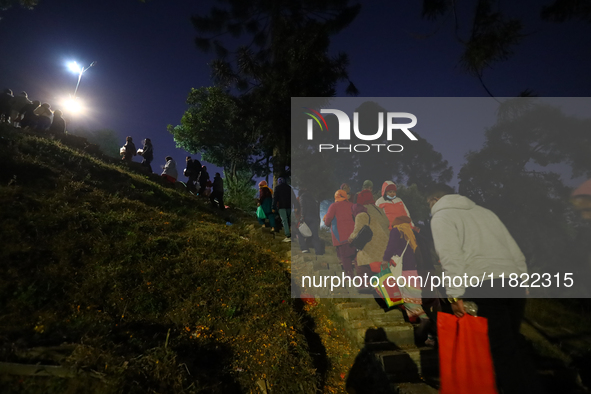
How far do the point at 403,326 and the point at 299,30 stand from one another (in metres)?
13.3

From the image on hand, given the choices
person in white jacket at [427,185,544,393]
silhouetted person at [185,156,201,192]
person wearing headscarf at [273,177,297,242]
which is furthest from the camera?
silhouetted person at [185,156,201,192]

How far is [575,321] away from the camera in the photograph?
6031 mm

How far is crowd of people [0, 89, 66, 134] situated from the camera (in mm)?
10539

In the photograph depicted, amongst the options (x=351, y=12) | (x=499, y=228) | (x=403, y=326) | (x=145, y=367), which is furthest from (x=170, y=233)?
(x=351, y=12)

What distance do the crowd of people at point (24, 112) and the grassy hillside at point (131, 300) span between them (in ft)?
17.1

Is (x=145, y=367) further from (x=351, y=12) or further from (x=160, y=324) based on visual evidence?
(x=351, y=12)

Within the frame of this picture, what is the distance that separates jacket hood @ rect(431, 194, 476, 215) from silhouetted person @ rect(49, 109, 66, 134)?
16.1 m

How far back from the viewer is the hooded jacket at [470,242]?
263cm

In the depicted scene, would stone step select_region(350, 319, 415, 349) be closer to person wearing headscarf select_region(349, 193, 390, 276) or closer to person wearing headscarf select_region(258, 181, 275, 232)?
person wearing headscarf select_region(349, 193, 390, 276)

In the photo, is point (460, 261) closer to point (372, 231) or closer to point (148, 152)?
point (372, 231)

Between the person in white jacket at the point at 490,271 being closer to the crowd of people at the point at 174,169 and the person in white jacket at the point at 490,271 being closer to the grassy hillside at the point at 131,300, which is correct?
the grassy hillside at the point at 131,300

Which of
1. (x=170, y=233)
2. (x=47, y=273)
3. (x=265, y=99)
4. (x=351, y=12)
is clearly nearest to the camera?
(x=47, y=273)

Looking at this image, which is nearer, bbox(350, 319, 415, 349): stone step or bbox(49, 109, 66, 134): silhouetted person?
bbox(350, 319, 415, 349): stone step

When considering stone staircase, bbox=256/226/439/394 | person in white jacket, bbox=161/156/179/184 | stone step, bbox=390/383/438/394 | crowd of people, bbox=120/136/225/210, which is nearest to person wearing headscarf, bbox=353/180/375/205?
stone staircase, bbox=256/226/439/394
